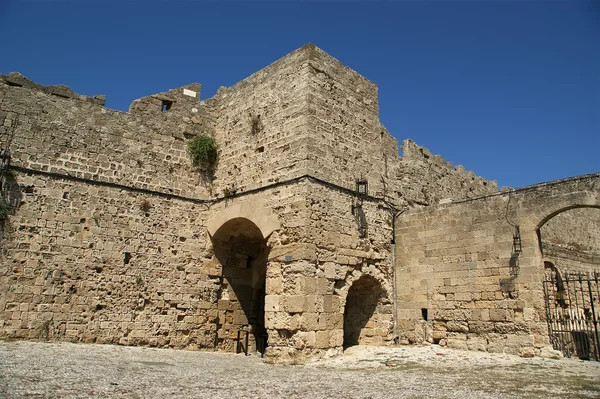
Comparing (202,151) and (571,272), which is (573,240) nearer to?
(571,272)

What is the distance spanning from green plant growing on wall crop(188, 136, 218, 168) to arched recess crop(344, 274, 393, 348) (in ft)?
15.4

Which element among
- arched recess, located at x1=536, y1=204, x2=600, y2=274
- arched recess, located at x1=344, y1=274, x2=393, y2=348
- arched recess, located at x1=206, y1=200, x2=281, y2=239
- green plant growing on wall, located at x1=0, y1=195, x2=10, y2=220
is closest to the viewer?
green plant growing on wall, located at x1=0, y1=195, x2=10, y2=220

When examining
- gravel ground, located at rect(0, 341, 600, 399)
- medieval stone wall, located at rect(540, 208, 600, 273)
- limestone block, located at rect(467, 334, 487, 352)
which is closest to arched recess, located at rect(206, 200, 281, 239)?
gravel ground, located at rect(0, 341, 600, 399)

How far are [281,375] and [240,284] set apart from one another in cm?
480

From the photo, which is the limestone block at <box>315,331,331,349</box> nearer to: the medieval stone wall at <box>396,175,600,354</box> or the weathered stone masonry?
the weathered stone masonry

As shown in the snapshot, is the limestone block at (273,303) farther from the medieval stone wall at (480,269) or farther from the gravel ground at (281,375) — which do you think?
the medieval stone wall at (480,269)

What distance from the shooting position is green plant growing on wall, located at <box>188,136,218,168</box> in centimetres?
1254

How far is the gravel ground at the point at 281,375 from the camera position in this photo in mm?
6004

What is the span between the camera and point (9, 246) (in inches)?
385

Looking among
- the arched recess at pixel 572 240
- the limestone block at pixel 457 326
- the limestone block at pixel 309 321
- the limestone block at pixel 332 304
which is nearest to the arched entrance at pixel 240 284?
the limestone block at pixel 332 304

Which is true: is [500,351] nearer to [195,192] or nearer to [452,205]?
[452,205]

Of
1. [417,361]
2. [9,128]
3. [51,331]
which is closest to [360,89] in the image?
[417,361]

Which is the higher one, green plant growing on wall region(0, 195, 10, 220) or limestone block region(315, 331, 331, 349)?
green plant growing on wall region(0, 195, 10, 220)

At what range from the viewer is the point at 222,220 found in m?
11.9
